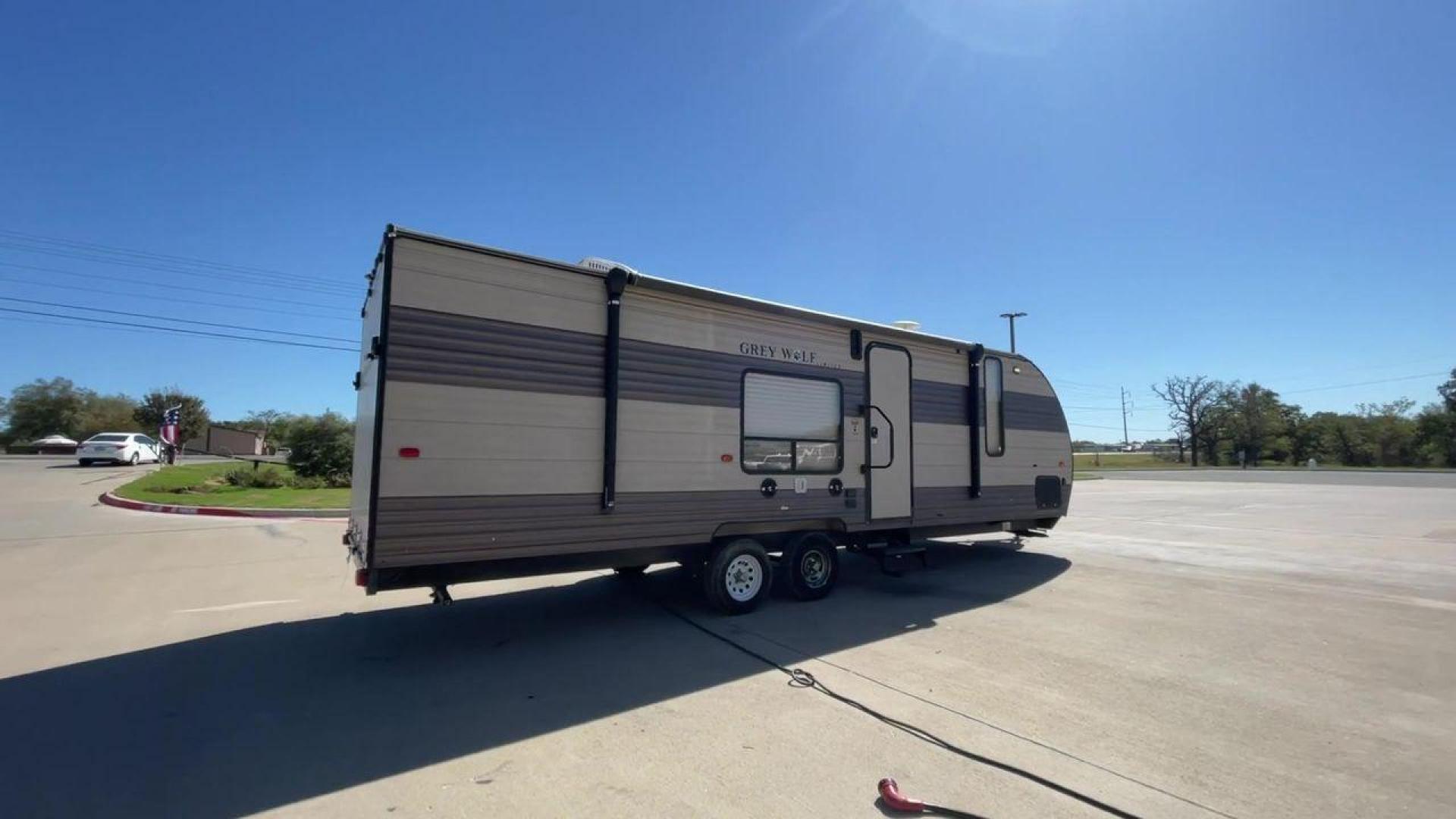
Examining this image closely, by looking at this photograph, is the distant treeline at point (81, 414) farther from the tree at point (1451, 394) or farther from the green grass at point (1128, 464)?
the tree at point (1451, 394)

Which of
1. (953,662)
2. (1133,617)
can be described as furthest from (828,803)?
(1133,617)

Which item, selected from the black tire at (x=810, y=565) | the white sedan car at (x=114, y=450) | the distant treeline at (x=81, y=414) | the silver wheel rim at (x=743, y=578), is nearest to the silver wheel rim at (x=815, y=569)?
the black tire at (x=810, y=565)

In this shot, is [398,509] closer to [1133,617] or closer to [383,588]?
[383,588]

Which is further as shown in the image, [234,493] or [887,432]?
[234,493]

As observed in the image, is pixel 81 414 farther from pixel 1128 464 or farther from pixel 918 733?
pixel 1128 464

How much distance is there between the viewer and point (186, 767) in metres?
3.60

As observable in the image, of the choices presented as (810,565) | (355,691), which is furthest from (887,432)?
(355,691)

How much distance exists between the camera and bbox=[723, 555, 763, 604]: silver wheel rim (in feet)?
22.4

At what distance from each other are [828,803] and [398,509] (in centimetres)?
356

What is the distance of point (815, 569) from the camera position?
7656mm

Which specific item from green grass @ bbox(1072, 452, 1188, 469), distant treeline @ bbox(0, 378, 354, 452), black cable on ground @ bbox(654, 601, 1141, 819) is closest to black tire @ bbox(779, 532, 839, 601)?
black cable on ground @ bbox(654, 601, 1141, 819)

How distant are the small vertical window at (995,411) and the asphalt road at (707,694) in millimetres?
1862

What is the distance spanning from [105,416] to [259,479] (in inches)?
2467

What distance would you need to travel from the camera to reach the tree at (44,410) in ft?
205
